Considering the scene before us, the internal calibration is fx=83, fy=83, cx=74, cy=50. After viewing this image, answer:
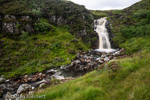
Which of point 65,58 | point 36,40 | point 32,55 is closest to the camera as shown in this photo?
point 32,55

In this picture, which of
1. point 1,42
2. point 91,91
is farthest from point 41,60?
point 91,91

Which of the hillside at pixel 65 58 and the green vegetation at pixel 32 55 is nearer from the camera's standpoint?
the hillside at pixel 65 58

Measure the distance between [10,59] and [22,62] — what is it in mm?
2689

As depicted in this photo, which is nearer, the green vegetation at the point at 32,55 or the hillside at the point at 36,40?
the green vegetation at the point at 32,55

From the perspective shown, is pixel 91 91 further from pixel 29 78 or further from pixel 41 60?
pixel 41 60

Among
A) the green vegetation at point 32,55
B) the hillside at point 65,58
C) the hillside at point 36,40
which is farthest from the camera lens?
the hillside at point 36,40

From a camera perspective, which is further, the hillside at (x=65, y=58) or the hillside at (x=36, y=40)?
the hillside at (x=36, y=40)

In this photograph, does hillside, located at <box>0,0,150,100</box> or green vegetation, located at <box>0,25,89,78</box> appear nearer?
hillside, located at <box>0,0,150,100</box>

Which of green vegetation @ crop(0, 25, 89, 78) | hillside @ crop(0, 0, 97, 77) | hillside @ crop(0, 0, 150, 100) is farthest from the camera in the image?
hillside @ crop(0, 0, 97, 77)

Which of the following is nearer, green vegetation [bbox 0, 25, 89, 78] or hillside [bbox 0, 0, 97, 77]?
green vegetation [bbox 0, 25, 89, 78]

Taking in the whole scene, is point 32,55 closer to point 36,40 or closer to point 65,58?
point 36,40

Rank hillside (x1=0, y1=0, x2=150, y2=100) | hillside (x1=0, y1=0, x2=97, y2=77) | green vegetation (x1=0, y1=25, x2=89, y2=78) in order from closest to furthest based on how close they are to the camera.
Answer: hillside (x1=0, y1=0, x2=150, y2=100)
green vegetation (x1=0, y1=25, x2=89, y2=78)
hillside (x1=0, y1=0, x2=97, y2=77)

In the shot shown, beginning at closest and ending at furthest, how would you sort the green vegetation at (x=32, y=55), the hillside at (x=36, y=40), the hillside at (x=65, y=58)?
the hillside at (x=65, y=58)
the green vegetation at (x=32, y=55)
the hillside at (x=36, y=40)

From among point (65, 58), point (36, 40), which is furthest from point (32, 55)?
point (65, 58)
